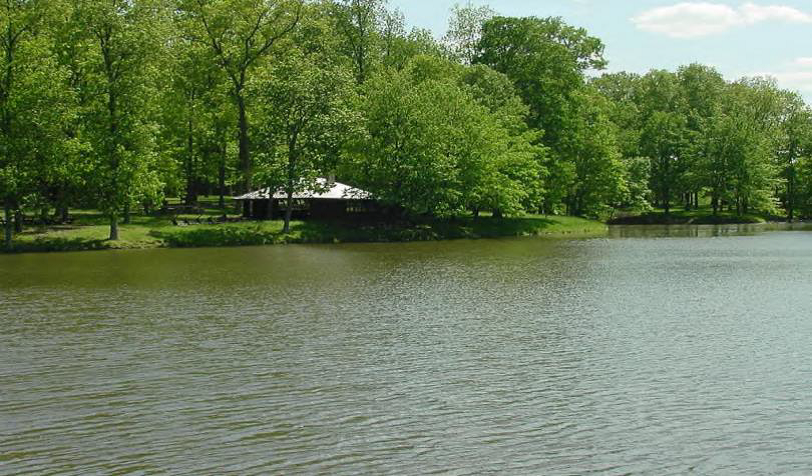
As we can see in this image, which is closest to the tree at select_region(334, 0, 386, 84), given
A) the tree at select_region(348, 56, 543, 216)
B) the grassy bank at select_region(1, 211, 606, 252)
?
the tree at select_region(348, 56, 543, 216)

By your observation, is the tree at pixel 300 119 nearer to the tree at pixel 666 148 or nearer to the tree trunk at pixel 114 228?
the tree trunk at pixel 114 228

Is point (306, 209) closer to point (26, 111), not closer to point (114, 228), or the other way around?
point (114, 228)

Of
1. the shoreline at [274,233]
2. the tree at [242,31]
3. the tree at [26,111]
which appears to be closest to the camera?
the tree at [26,111]

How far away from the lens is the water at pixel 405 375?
40.3 feet

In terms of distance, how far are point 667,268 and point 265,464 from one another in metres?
32.2

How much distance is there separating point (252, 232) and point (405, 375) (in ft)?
140

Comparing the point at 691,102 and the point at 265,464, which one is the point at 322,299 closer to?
the point at 265,464

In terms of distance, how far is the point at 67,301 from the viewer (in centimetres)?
2850

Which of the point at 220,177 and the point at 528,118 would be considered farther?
the point at 528,118

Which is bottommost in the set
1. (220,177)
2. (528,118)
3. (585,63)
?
(220,177)

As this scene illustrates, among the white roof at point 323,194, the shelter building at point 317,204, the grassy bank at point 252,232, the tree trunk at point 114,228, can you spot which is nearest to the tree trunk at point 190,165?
the shelter building at point 317,204

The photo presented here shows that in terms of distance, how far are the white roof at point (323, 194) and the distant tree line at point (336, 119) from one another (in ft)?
3.96

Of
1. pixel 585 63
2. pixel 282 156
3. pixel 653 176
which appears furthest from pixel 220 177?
pixel 653 176

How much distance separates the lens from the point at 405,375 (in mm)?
17328
